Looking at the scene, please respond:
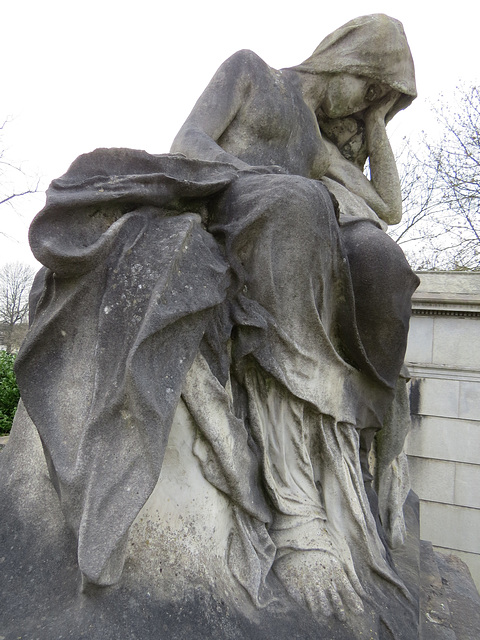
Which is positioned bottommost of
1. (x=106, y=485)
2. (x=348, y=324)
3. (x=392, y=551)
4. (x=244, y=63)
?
(x=392, y=551)

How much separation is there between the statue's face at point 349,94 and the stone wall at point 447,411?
1946 mm

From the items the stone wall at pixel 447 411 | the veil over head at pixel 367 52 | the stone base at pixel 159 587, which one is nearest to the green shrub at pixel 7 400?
the stone wall at pixel 447 411

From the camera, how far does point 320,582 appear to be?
133cm

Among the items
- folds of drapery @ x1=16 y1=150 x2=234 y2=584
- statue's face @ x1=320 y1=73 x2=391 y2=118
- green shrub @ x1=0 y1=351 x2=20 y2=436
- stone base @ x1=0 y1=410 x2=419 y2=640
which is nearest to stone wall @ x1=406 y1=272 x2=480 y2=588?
statue's face @ x1=320 y1=73 x2=391 y2=118

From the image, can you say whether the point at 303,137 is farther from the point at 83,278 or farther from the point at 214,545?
the point at 214,545

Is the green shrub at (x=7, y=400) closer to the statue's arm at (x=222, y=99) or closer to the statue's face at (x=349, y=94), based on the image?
the statue's arm at (x=222, y=99)

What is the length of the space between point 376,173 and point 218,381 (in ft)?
6.51

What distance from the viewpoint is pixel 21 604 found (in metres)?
1.15

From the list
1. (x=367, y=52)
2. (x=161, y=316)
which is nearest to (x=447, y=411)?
(x=367, y=52)

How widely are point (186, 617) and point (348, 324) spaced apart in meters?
Result: 1.03

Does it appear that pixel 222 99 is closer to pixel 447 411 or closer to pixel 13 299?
pixel 447 411

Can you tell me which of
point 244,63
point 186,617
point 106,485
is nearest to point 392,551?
point 186,617

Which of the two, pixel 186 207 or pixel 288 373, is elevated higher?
pixel 186 207

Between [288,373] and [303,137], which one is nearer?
[288,373]
